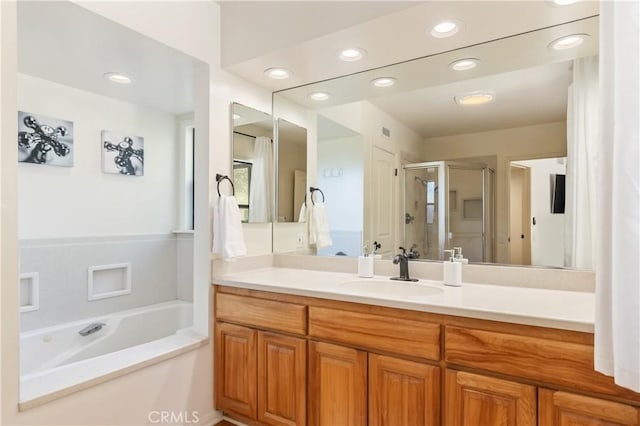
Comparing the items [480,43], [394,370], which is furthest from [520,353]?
[480,43]

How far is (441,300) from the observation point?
1465 millimetres

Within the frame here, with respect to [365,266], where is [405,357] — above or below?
below

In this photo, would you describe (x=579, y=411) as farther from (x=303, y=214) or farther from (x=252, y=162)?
(x=252, y=162)

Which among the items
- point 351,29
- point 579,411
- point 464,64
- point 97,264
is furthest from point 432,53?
point 97,264

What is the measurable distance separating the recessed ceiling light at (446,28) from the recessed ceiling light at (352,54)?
38 centimetres

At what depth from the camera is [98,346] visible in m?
2.71

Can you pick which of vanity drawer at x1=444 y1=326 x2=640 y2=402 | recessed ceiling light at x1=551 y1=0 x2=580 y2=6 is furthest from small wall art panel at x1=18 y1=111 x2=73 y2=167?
recessed ceiling light at x1=551 y1=0 x2=580 y2=6

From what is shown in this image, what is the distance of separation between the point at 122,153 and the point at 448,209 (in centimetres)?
263

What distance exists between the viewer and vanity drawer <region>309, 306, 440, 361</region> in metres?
1.42

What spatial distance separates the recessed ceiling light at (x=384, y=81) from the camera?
215 centimetres

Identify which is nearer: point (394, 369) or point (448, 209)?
point (394, 369)

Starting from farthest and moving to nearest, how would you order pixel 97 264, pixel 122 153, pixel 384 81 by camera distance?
pixel 122 153
pixel 97 264
pixel 384 81

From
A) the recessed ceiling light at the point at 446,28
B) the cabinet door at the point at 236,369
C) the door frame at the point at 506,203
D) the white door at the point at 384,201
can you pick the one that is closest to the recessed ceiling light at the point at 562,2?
the recessed ceiling light at the point at 446,28

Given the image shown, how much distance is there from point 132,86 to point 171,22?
95cm
